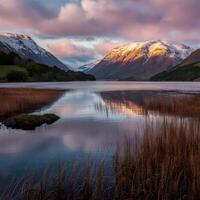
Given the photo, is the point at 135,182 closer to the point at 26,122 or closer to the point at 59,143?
the point at 59,143

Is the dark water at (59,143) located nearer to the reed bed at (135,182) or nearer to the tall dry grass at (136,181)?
the tall dry grass at (136,181)

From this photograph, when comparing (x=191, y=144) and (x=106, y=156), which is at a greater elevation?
(x=191, y=144)

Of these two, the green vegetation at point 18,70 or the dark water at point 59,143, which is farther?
the green vegetation at point 18,70

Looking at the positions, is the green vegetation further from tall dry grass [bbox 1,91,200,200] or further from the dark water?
tall dry grass [bbox 1,91,200,200]

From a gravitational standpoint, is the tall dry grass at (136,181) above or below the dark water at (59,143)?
above

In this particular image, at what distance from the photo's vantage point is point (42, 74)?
193875 millimetres

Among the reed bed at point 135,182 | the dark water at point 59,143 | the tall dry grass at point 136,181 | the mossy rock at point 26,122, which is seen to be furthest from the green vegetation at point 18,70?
the reed bed at point 135,182

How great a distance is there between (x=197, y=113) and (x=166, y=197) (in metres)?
21.1

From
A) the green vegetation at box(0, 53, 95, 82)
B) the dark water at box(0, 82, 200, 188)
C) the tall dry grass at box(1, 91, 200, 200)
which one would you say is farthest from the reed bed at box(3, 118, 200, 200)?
the green vegetation at box(0, 53, 95, 82)

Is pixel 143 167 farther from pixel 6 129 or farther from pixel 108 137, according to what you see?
pixel 6 129

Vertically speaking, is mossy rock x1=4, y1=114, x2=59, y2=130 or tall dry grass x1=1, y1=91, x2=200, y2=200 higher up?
tall dry grass x1=1, y1=91, x2=200, y2=200

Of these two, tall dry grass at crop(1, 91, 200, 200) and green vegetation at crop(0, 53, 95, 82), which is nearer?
tall dry grass at crop(1, 91, 200, 200)

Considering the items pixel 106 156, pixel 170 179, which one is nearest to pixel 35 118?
pixel 106 156

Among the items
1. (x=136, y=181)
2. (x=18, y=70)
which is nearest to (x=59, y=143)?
(x=136, y=181)
